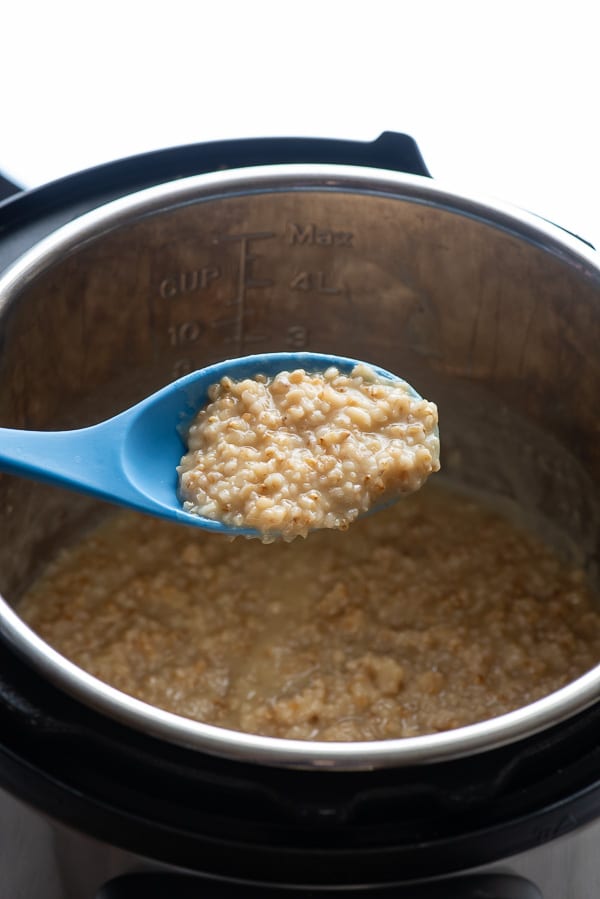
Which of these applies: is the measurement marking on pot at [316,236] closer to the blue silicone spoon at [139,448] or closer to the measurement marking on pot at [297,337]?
the measurement marking on pot at [297,337]

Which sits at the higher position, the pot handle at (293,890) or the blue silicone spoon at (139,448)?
the blue silicone spoon at (139,448)

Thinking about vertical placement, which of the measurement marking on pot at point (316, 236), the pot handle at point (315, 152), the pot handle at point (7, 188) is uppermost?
the pot handle at point (315, 152)

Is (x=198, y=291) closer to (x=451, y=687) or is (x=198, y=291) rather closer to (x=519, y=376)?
(x=519, y=376)

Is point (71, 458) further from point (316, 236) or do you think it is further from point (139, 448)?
point (316, 236)

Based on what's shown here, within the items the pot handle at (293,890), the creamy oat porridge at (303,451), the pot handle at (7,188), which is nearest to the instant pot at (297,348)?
the pot handle at (293,890)

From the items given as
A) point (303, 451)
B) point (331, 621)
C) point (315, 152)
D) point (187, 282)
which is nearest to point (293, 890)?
point (303, 451)

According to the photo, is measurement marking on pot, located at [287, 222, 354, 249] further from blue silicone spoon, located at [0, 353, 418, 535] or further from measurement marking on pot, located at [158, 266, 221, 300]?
blue silicone spoon, located at [0, 353, 418, 535]

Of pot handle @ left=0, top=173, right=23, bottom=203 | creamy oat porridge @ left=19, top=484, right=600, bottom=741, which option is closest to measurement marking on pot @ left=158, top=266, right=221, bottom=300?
pot handle @ left=0, top=173, right=23, bottom=203
